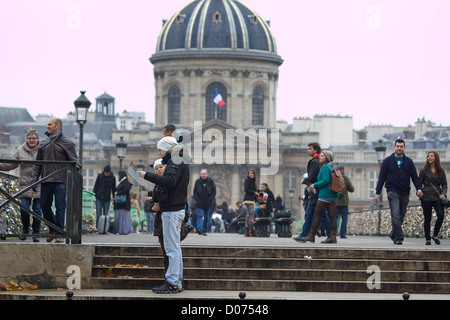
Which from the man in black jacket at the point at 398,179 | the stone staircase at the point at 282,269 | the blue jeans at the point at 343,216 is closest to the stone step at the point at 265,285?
the stone staircase at the point at 282,269

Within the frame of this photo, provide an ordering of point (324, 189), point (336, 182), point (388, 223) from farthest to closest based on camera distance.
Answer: point (388, 223) < point (324, 189) < point (336, 182)

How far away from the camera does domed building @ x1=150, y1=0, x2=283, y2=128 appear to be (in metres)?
92.6

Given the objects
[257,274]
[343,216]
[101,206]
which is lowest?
[257,274]

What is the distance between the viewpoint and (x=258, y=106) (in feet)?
311

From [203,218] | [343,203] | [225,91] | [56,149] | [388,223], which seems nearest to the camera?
[56,149]

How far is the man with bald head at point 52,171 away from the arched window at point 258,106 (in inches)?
3012

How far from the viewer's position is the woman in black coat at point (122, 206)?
28.0m

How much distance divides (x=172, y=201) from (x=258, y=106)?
263ft

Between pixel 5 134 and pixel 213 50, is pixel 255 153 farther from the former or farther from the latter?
pixel 5 134

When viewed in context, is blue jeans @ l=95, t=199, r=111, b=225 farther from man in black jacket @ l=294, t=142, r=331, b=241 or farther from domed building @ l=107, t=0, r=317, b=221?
domed building @ l=107, t=0, r=317, b=221

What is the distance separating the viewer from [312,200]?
21.5 m

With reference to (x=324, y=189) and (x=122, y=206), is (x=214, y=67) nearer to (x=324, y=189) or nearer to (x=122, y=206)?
(x=122, y=206)

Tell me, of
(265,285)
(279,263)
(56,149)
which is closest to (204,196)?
(56,149)

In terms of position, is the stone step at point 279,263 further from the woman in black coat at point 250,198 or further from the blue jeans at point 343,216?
the woman in black coat at point 250,198
